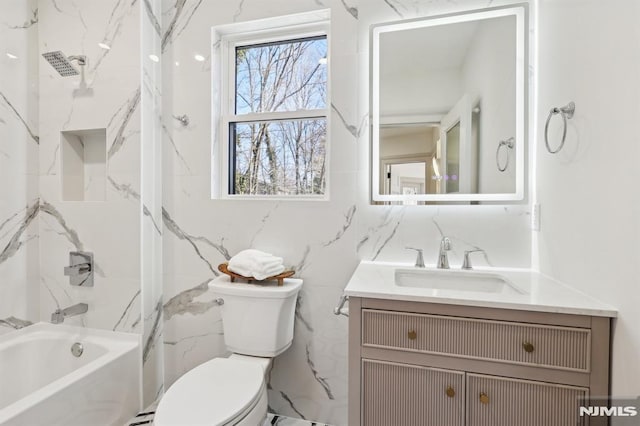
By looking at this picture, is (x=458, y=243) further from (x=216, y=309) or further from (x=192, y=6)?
(x=192, y=6)

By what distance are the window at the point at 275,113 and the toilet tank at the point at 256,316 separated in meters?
0.59

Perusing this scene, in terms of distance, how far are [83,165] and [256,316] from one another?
147 centimetres

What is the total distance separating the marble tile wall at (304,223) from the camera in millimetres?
1670

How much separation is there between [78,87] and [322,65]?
143 centimetres

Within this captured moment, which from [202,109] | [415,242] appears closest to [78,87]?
[202,109]

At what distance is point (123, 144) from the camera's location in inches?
74.7

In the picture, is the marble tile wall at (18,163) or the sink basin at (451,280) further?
the marble tile wall at (18,163)

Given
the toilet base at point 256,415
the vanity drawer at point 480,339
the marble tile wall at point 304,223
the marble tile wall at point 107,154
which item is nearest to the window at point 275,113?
the marble tile wall at point 304,223

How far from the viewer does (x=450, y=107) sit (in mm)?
1664

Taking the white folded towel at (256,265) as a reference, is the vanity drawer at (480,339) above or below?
below

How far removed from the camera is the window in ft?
6.35

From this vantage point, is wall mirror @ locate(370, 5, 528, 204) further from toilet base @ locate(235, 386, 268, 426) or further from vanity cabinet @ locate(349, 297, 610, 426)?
toilet base @ locate(235, 386, 268, 426)

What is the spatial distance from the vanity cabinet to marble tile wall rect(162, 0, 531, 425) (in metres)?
0.53

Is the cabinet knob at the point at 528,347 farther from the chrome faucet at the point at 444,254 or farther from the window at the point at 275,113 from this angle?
the window at the point at 275,113
